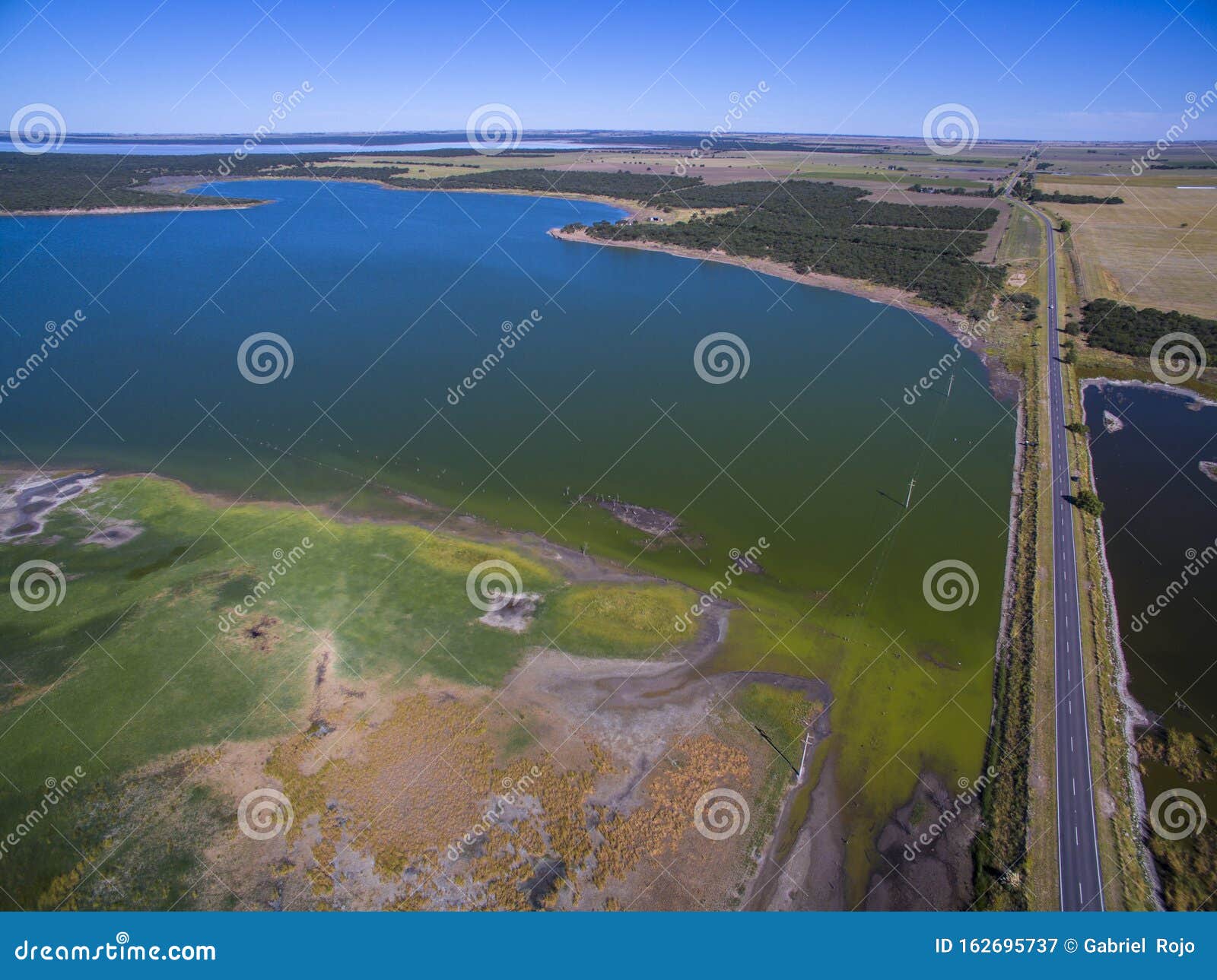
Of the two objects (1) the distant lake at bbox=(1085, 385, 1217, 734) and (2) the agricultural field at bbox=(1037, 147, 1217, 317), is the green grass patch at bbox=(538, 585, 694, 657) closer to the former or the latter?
(1) the distant lake at bbox=(1085, 385, 1217, 734)

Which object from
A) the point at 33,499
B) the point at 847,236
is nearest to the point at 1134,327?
the point at 847,236

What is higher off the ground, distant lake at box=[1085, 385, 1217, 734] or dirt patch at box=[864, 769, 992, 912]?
distant lake at box=[1085, 385, 1217, 734]

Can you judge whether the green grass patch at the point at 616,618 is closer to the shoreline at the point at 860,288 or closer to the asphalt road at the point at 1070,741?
the asphalt road at the point at 1070,741

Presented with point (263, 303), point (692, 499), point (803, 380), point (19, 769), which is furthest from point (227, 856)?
point (263, 303)

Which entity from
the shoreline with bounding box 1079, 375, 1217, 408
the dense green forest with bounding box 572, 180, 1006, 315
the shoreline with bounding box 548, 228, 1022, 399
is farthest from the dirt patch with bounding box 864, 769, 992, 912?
the dense green forest with bounding box 572, 180, 1006, 315

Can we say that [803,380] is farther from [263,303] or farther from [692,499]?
[263,303]

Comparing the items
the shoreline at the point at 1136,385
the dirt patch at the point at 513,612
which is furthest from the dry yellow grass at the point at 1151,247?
the dirt patch at the point at 513,612
